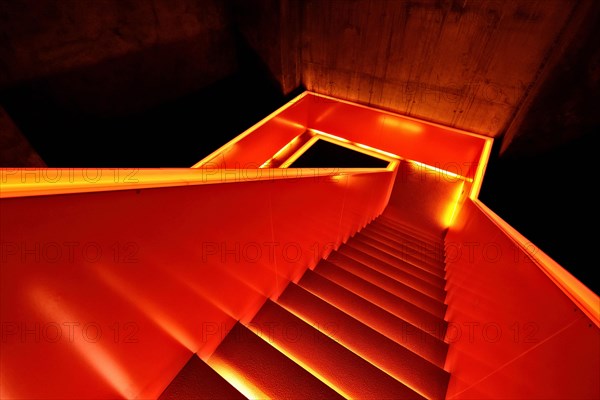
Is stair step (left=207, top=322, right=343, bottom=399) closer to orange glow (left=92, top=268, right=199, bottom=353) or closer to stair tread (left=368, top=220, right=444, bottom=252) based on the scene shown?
orange glow (left=92, top=268, right=199, bottom=353)

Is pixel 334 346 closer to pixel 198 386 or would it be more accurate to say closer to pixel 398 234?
pixel 198 386

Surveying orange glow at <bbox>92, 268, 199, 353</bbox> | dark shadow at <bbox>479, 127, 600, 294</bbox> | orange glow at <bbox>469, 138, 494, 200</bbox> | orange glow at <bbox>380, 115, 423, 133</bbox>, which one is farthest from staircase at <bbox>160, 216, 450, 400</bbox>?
orange glow at <bbox>380, 115, 423, 133</bbox>

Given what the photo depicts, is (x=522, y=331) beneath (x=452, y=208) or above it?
above

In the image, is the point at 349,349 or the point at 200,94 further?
the point at 200,94

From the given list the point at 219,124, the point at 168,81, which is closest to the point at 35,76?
the point at 168,81

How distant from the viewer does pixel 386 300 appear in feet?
8.23

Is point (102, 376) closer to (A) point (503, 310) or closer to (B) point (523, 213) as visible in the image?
(A) point (503, 310)

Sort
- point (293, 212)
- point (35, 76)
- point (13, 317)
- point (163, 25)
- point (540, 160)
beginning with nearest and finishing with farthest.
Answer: point (13, 317)
point (293, 212)
point (35, 76)
point (163, 25)
point (540, 160)

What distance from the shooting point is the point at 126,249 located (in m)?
0.97

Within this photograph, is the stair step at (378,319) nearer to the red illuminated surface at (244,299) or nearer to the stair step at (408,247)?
the red illuminated surface at (244,299)

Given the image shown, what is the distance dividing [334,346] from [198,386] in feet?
2.70

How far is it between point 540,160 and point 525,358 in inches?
193

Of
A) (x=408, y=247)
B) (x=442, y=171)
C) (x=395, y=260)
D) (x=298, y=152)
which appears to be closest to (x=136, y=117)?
(x=298, y=152)

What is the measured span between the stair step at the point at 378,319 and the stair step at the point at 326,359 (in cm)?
44
